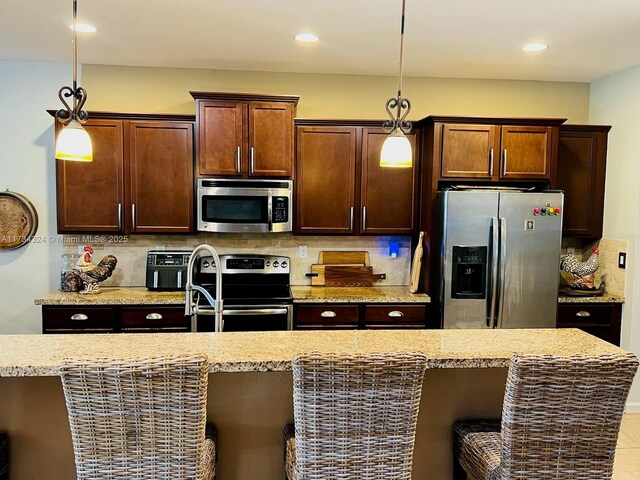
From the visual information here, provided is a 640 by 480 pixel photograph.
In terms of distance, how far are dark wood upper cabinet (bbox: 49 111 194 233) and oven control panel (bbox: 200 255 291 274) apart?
46cm

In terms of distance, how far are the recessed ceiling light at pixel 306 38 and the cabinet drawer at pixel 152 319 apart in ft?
6.41

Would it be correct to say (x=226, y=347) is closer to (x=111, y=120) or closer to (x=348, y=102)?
(x=111, y=120)

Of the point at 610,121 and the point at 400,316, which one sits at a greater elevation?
the point at 610,121

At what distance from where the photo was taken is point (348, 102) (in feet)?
14.5

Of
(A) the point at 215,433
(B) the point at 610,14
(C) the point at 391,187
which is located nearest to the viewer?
(A) the point at 215,433

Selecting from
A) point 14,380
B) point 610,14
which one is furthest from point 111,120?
point 610,14

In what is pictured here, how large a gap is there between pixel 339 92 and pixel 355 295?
5.44ft

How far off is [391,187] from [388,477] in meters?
2.78

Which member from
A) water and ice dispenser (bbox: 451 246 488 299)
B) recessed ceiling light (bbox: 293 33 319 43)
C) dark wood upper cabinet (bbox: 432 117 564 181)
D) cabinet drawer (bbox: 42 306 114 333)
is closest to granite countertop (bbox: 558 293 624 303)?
water and ice dispenser (bbox: 451 246 488 299)

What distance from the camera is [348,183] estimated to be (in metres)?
4.18

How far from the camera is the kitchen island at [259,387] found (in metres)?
2.01

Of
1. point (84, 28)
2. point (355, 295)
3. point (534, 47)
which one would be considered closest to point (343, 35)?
point (534, 47)

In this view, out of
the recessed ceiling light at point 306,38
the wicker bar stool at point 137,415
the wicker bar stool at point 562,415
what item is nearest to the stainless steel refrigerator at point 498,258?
the recessed ceiling light at point 306,38

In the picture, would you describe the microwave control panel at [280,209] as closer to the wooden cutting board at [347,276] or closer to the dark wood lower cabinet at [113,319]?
the wooden cutting board at [347,276]
